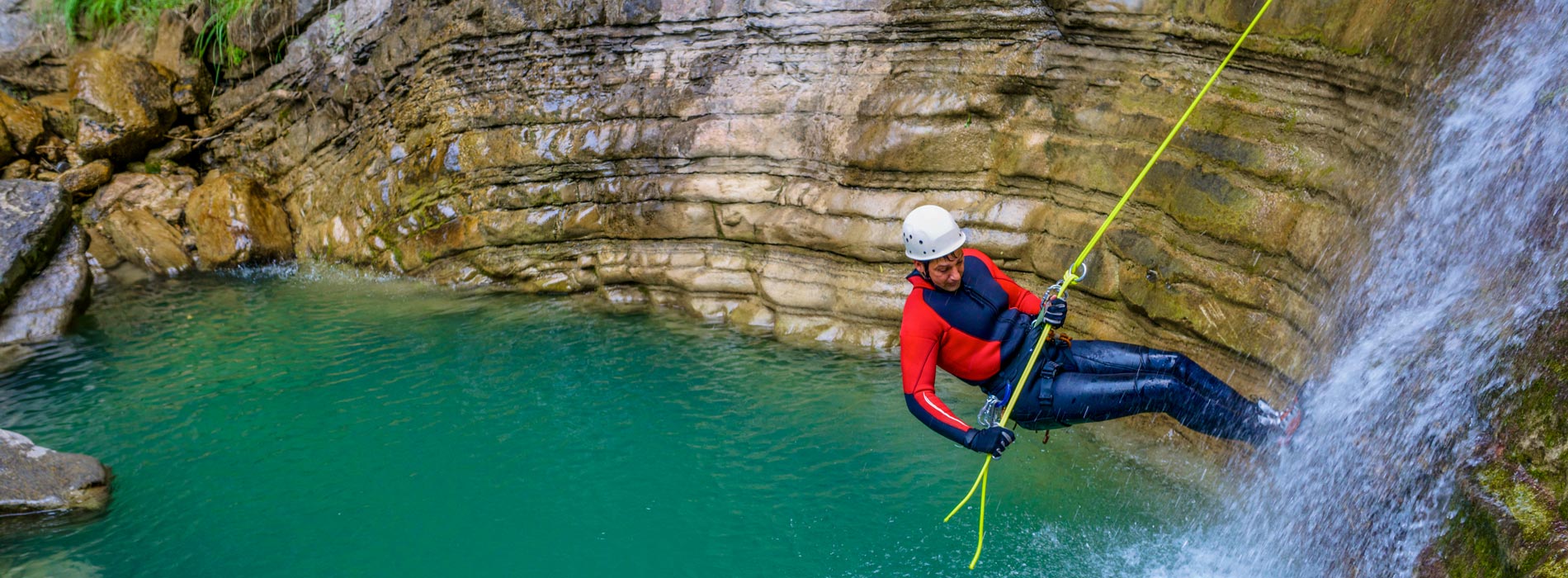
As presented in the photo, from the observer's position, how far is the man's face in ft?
15.9

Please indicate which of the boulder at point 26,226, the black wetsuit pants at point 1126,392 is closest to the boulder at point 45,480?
the boulder at point 26,226

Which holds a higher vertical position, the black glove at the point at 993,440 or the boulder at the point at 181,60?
the boulder at the point at 181,60

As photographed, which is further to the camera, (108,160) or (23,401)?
(108,160)

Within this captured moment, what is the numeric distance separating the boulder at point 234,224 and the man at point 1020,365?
9503mm

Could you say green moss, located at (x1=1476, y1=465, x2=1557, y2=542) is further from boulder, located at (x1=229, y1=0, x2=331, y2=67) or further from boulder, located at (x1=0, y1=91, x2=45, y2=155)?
boulder, located at (x1=0, y1=91, x2=45, y2=155)

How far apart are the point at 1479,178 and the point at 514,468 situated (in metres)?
5.38

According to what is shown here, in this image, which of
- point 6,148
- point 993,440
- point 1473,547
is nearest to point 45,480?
point 993,440

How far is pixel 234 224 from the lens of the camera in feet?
38.5

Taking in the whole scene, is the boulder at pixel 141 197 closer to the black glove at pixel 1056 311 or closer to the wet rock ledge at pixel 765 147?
the wet rock ledge at pixel 765 147

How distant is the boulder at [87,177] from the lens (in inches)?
469

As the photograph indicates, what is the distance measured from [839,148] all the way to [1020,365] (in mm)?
4019

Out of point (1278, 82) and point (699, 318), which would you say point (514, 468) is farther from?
point (1278, 82)

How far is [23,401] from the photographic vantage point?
7746 mm

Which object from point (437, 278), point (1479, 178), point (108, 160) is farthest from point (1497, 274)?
point (108, 160)
